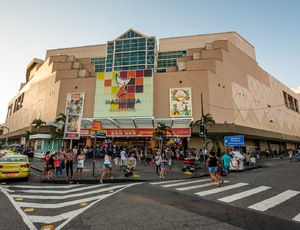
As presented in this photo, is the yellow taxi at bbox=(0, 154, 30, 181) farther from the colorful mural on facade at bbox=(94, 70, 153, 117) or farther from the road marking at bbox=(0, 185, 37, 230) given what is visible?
the colorful mural on facade at bbox=(94, 70, 153, 117)

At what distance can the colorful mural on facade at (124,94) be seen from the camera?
31938mm

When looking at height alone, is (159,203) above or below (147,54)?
below

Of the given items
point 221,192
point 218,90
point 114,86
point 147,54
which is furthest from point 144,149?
point 221,192

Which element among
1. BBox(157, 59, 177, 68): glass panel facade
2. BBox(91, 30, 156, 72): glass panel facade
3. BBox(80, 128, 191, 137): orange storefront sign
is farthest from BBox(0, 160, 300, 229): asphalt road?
BBox(157, 59, 177, 68): glass panel facade

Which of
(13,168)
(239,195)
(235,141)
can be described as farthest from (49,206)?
(235,141)

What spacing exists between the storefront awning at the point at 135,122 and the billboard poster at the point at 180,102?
260 cm

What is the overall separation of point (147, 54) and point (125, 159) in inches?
1210

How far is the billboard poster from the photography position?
3102cm

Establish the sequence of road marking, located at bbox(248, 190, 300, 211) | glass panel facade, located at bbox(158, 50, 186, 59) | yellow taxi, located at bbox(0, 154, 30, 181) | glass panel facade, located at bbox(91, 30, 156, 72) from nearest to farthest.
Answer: road marking, located at bbox(248, 190, 300, 211) → yellow taxi, located at bbox(0, 154, 30, 181) → glass panel facade, located at bbox(91, 30, 156, 72) → glass panel facade, located at bbox(158, 50, 186, 59)

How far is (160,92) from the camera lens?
3288 centimetres

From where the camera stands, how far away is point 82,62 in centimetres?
4641

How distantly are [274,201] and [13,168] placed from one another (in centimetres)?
1281

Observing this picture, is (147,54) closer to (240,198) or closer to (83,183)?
(83,183)

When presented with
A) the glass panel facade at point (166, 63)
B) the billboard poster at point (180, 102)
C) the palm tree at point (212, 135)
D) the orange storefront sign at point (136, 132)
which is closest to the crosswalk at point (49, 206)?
the palm tree at point (212, 135)
